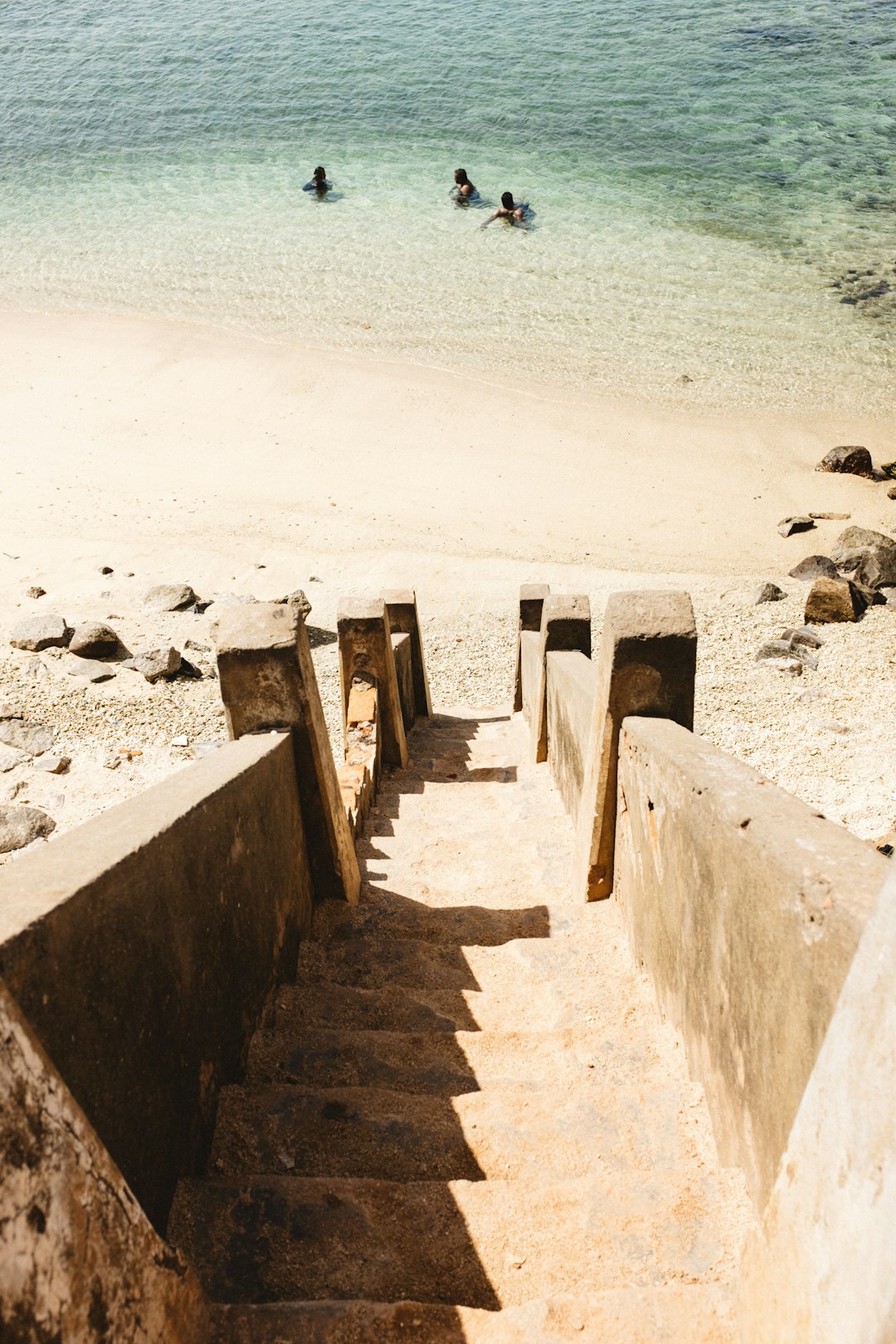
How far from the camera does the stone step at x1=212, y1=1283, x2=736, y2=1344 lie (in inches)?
80.2

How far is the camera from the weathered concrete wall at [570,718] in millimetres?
5094

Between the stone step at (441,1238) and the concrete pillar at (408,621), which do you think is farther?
the concrete pillar at (408,621)

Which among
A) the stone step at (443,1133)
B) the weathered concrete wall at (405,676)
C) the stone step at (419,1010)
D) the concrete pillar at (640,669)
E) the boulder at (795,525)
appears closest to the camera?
the stone step at (443,1133)

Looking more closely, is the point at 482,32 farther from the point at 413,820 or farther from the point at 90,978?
the point at 90,978

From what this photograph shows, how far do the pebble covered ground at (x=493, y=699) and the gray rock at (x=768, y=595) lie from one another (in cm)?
12

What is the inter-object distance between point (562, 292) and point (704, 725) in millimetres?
13104

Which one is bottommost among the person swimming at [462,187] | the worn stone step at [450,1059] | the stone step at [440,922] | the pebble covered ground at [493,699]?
the pebble covered ground at [493,699]

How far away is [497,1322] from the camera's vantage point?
2.10 meters

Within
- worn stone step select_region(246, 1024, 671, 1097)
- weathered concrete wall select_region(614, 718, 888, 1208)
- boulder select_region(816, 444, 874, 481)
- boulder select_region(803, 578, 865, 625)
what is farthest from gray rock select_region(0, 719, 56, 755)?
boulder select_region(816, 444, 874, 481)

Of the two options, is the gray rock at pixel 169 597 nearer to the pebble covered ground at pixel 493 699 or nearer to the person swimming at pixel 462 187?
the pebble covered ground at pixel 493 699

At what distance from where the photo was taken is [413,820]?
6320 mm

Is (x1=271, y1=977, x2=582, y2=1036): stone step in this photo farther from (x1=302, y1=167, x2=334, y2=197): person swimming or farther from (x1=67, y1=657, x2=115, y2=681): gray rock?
(x1=302, y1=167, x2=334, y2=197): person swimming

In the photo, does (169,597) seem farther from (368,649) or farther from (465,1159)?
(465,1159)

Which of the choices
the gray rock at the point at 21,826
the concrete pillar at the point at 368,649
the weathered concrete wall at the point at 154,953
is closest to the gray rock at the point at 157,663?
the gray rock at the point at 21,826
